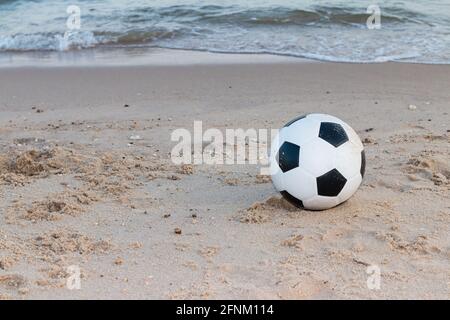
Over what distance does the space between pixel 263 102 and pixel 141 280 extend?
3.92 metres

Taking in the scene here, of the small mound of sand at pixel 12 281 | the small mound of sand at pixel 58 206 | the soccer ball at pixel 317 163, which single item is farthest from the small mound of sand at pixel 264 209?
the small mound of sand at pixel 12 281

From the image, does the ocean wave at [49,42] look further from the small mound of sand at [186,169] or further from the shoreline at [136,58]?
the small mound of sand at [186,169]

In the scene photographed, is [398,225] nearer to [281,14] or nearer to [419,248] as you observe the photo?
[419,248]

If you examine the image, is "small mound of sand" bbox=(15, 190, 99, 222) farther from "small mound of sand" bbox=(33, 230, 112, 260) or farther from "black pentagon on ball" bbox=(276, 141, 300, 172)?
"black pentagon on ball" bbox=(276, 141, 300, 172)

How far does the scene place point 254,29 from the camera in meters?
10.3

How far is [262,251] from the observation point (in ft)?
11.3

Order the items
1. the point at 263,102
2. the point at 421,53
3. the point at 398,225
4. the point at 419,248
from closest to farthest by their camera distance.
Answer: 1. the point at 419,248
2. the point at 398,225
3. the point at 263,102
4. the point at 421,53

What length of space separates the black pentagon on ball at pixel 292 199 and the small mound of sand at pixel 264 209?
8 cm

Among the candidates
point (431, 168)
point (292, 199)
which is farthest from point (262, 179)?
point (431, 168)

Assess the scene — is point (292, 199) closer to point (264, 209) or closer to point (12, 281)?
point (264, 209)

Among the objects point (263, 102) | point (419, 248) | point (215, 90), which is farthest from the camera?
point (215, 90)

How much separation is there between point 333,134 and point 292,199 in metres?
0.47

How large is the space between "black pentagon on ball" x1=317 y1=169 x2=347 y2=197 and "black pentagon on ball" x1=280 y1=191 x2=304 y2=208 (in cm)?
15
